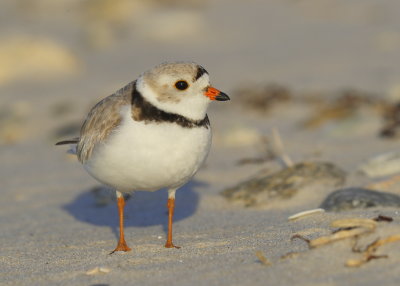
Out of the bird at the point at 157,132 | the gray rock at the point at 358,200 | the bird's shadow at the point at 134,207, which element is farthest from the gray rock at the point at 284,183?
the bird at the point at 157,132

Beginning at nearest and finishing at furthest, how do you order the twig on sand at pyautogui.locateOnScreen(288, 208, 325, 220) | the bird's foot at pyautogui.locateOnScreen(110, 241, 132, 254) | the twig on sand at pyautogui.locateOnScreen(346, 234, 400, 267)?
the twig on sand at pyautogui.locateOnScreen(346, 234, 400, 267) < the bird's foot at pyautogui.locateOnScreen(110, 241, 132, 254) < the twig on sand at pyautogui.locateOnScreen(288, 208, 325, 220)

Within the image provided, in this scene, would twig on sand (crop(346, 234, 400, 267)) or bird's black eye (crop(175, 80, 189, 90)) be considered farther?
bird's black eye (crop(175, 80, 189, 90))

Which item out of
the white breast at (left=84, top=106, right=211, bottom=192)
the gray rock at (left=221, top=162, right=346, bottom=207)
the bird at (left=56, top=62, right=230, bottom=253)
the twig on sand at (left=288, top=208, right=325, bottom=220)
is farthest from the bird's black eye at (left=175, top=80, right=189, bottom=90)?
the gray rock at (left=221, top=162, right=346, bottom=207)

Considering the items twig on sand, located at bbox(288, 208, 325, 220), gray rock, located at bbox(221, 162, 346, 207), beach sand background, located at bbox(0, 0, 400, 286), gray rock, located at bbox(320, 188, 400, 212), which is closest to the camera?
beach sand background, located at bbox(0, 0, 400, 286)

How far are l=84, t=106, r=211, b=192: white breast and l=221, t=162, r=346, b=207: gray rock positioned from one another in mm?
1375

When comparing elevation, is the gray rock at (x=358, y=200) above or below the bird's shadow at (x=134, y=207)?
below

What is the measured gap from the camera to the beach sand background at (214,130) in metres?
4.01

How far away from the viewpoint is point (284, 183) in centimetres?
596

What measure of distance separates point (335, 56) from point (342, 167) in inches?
254

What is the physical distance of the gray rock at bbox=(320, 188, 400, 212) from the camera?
16.5 feet

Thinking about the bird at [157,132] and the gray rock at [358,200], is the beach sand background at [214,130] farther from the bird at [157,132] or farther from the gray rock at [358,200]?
the bird at [157,132]

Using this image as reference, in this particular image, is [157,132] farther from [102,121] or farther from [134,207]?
[134,207]

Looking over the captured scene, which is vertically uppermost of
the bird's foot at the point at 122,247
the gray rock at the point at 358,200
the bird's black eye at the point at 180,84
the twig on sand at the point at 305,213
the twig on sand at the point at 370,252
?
the bird's black eye at the point at 180,84

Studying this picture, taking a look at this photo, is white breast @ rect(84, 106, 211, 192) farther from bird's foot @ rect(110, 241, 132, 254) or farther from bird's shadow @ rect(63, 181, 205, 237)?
bird's shadow @ rect(63, 181, 205, 237)
